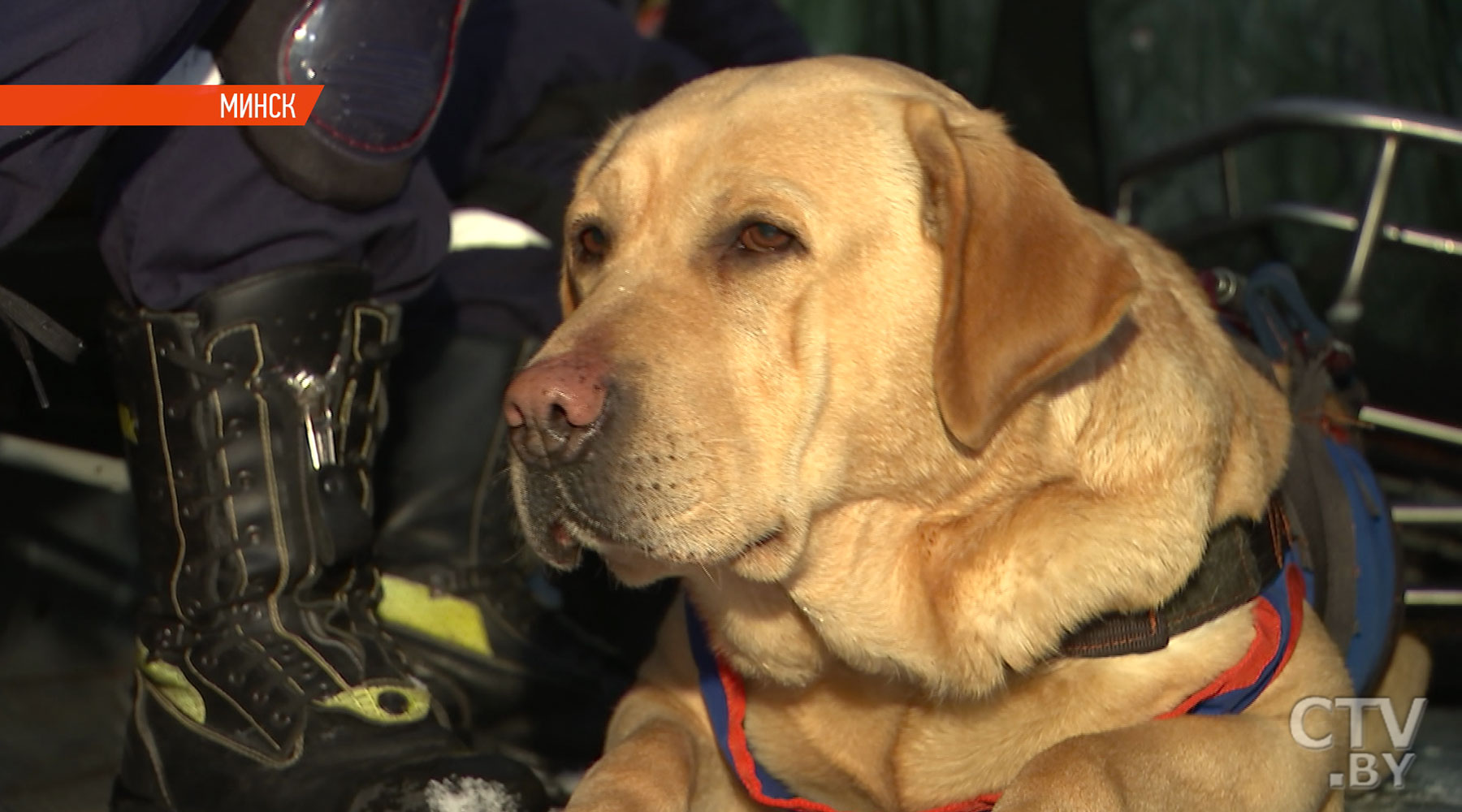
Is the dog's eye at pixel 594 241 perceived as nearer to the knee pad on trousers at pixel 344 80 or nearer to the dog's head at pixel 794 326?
the dog's head at pixel 794 326

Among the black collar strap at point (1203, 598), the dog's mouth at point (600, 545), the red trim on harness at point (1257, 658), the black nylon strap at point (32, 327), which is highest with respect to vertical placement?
the black nylon strap at point (32, 327)

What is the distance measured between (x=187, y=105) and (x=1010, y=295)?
1.21m

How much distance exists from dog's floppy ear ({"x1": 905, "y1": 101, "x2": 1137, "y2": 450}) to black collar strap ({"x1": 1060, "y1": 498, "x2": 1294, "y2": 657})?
1.00ft

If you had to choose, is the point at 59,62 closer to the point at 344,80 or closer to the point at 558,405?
the point at 344,80

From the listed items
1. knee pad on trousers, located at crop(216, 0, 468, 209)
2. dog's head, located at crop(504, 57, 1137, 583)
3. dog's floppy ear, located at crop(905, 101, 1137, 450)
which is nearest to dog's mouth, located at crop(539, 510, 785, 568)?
dog's head, located at crop(504, 57, 1137, 583)

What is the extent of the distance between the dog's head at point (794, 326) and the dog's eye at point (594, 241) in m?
0.07

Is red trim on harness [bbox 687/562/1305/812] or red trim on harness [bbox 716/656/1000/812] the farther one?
red trim on harness [bbox 716/656/1000/812]

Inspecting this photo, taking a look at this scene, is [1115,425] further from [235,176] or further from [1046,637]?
[235,176]

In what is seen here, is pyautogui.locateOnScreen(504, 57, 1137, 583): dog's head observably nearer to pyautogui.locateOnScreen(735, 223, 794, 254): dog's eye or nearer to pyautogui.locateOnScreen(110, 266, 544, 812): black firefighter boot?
pyautogui.locateOnScreen(735, 223, 794, 254): dog's eye

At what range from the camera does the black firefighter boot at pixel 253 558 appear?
2.01 meters

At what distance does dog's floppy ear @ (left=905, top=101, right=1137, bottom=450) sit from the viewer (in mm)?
1709

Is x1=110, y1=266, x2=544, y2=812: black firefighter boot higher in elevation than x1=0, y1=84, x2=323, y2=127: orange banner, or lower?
lower

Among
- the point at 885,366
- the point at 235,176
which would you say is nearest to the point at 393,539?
the point at 235,176

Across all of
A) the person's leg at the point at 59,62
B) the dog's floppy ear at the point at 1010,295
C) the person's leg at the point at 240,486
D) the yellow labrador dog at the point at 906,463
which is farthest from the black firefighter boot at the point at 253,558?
the dog's floppy ear at the point at 1010,295
